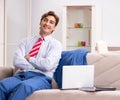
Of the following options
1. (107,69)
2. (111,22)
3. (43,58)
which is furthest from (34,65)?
(111,22)

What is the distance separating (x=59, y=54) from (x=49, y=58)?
12 centimetres

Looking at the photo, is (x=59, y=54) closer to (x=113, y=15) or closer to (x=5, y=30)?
(x=5, y=30)

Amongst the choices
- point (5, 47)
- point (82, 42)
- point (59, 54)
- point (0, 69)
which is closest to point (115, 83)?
point (59, 54)

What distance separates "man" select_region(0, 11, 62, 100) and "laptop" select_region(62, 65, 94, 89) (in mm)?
290

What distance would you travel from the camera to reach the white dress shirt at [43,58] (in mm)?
2766

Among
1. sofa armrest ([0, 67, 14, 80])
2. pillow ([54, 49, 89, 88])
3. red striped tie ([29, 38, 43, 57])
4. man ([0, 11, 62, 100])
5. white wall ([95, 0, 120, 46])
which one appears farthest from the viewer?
white wall ([95, 0, 120, 46])

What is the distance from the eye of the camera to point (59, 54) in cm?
284

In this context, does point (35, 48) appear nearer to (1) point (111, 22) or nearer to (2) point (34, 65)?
(2) point (34, 65)

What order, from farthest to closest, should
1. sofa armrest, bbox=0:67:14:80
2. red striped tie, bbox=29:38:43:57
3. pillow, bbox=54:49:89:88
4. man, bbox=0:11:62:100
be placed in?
sofa armrest, bbox=0:67:14:80 < red striped tie, bbox=29:38:43:57 < pillow, bbox=54:49:89:88 < man, bbox=0:11:62:100

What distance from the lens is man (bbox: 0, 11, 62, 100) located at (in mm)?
2491

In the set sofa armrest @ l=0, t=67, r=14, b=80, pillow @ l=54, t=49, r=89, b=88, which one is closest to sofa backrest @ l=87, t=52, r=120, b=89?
pillow @ l=54, t=49, r=89, b=88

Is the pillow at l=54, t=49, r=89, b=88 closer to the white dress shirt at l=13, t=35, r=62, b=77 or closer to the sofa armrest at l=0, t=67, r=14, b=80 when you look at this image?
the white dress shirt at l=13, t=35, r=62, b=77

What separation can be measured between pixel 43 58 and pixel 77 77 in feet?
1.71

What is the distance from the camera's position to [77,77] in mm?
2414
